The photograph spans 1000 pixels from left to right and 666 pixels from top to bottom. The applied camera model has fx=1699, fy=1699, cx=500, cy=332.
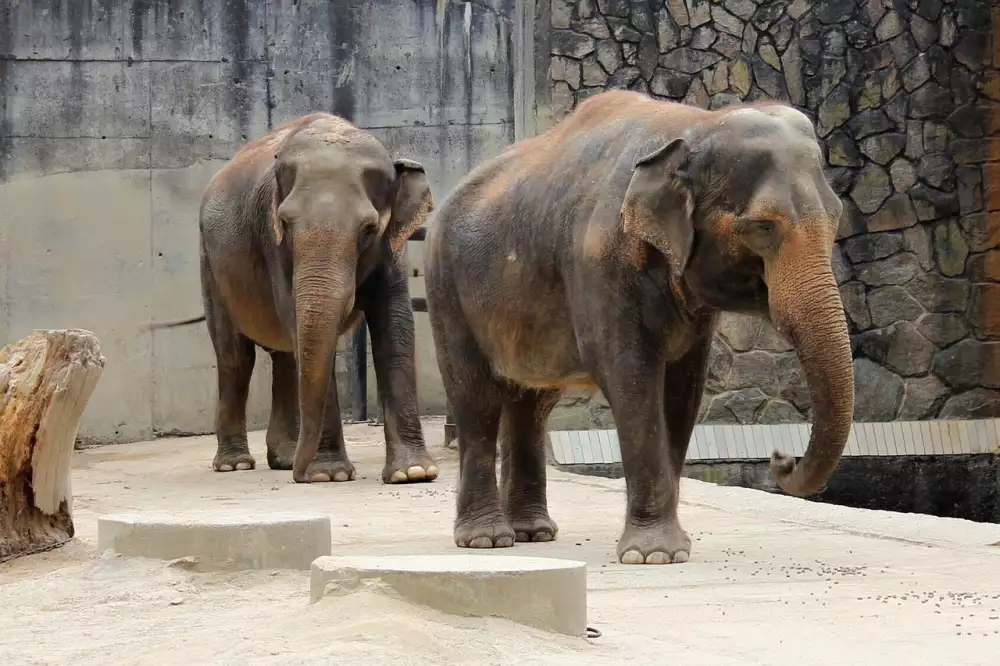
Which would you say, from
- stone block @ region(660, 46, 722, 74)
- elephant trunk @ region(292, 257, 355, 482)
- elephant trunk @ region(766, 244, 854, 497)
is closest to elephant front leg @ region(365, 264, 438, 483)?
elephant trunk @ region(292, 257, 355, 482)

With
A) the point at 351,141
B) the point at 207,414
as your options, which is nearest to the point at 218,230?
the point at 351,141

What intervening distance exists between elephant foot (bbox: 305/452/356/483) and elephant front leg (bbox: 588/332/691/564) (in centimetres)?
398

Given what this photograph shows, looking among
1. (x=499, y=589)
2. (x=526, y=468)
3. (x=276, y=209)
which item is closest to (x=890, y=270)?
(x=276, y=209)

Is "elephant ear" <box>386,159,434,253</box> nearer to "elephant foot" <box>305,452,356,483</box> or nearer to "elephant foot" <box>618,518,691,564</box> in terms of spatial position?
"elephant foot" <box>305,452,356,483</box>

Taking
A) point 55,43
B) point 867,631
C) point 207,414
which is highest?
point 55,43

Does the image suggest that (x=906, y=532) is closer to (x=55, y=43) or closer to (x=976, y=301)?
(x=976, y=301)

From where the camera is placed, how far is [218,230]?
10570mm

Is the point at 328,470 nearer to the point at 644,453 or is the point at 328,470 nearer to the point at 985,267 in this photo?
the point at 644,453

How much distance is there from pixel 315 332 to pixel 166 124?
5.70m

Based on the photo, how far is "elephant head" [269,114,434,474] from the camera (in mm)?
8430

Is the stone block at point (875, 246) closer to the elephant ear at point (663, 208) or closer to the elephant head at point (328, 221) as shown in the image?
the elephant head at point (328, 221)

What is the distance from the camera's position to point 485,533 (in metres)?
6.30

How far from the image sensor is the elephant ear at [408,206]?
30.9ft

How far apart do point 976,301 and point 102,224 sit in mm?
6711
